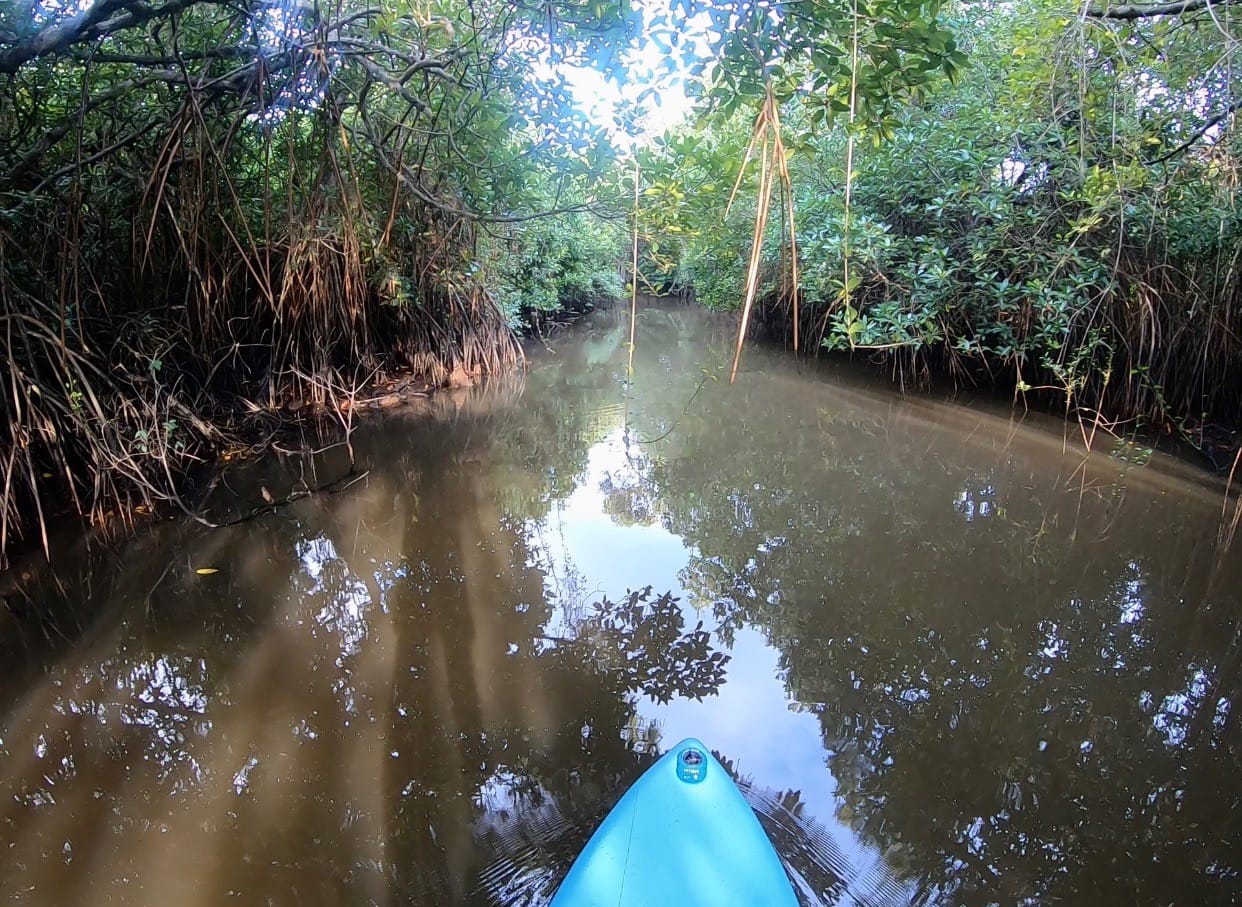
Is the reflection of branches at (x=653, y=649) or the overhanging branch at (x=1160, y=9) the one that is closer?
the reflection of branches at (x=653, y=649)

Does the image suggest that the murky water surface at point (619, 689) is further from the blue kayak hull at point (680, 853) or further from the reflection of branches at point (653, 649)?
the blue kayak hull at point (680, 853)

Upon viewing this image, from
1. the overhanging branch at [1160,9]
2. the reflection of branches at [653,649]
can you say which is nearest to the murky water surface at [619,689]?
the reflection of branches at [653,649]

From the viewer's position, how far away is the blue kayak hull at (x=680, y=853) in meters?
1.26

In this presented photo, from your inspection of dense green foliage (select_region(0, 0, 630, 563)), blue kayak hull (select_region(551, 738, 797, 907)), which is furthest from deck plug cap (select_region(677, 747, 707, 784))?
dense green foliage (select_region(0, 0, 630, 563))

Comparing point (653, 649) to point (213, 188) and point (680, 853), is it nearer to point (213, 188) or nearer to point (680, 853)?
point (680, 853)

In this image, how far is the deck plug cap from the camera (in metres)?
1.48

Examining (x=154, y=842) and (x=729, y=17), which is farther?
(x=729, y=17)

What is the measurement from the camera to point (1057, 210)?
14.5ft

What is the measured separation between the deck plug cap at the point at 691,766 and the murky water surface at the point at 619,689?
260mm

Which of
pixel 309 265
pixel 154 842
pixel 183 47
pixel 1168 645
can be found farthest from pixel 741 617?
pixel 183 47

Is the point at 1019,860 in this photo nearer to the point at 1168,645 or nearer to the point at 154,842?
the point at 1168,645

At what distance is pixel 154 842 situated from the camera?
4.96 feet

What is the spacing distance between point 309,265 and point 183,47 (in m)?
1.20

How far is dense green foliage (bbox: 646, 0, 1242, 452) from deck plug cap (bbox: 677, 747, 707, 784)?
238 centimetres
